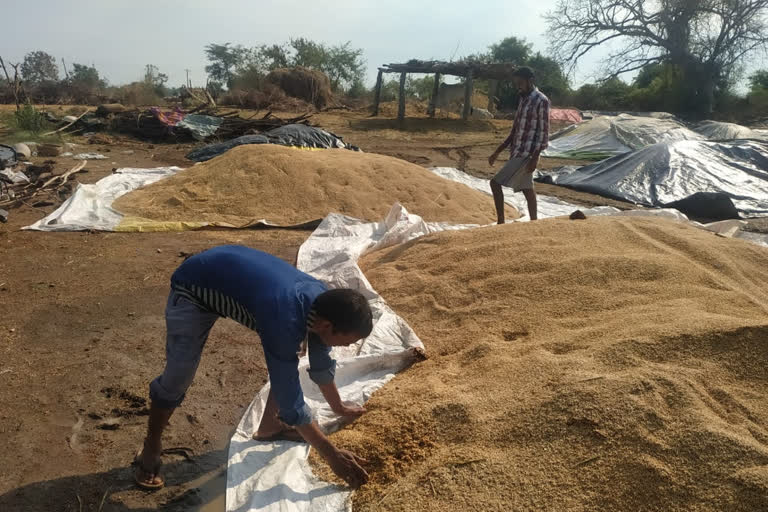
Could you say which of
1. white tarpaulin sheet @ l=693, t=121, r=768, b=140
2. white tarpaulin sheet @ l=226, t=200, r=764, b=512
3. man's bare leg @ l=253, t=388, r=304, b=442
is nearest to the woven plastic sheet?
white tarpaulin sheet @ l=693, t=121, r=768, b=140

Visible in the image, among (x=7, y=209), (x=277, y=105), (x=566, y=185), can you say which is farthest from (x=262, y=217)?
(x=277, y=105)

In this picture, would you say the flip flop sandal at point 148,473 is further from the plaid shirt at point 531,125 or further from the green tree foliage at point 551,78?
the green tree foliage at point 551,78

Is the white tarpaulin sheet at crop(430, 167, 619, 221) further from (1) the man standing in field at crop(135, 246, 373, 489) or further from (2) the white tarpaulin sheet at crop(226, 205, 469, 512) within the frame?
(1) the man standing in field at crop(135, 246, 373, 489)

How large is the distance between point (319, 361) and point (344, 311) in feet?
1.18

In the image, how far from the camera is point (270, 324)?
58.0 inches

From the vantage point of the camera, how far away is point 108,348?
276 centimetres

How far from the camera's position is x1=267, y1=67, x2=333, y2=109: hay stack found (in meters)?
18.2

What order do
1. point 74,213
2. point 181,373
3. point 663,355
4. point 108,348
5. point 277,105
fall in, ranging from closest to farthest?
point 181,373
point 663,355
point 108,348
point 74,213
point 277,105

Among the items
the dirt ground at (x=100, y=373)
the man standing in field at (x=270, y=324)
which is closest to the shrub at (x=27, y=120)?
the dirt ground at (x=100, y=373)

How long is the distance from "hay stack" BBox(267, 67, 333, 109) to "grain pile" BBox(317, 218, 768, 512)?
16.3 m

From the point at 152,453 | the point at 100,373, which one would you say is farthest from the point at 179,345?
the point at 100,373

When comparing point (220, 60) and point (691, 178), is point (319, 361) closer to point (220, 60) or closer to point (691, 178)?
point (691, 178)

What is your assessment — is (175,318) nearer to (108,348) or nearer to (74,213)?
(108,348)

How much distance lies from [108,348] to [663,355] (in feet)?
8.06
